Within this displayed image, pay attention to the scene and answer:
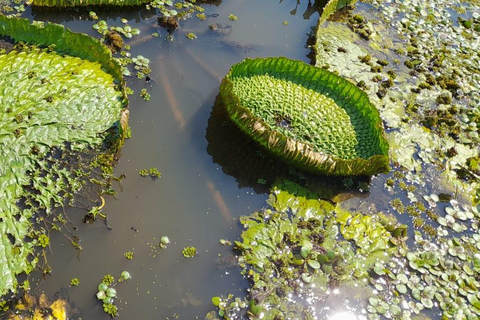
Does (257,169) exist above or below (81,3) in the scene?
below

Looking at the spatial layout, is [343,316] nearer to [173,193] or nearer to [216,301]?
[216,301]

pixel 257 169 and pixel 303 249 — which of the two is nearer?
pixel 303 249

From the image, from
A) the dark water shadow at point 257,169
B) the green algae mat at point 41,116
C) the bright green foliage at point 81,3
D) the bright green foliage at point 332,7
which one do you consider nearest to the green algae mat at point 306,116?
the dark water shadow at point 257,169

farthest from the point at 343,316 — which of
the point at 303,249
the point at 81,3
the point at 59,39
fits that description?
the point at 81,3

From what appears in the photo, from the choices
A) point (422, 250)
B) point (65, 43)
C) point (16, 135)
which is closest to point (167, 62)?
point (65, 43)

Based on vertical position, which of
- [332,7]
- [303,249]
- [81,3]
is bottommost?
[303,249]

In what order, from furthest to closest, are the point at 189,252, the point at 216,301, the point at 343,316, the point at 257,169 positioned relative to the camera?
the point at 257,169, the point at 189,252, the point at 343,316, the point at 216,301

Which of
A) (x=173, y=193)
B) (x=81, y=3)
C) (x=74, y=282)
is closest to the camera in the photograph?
(x=74, y=282)
